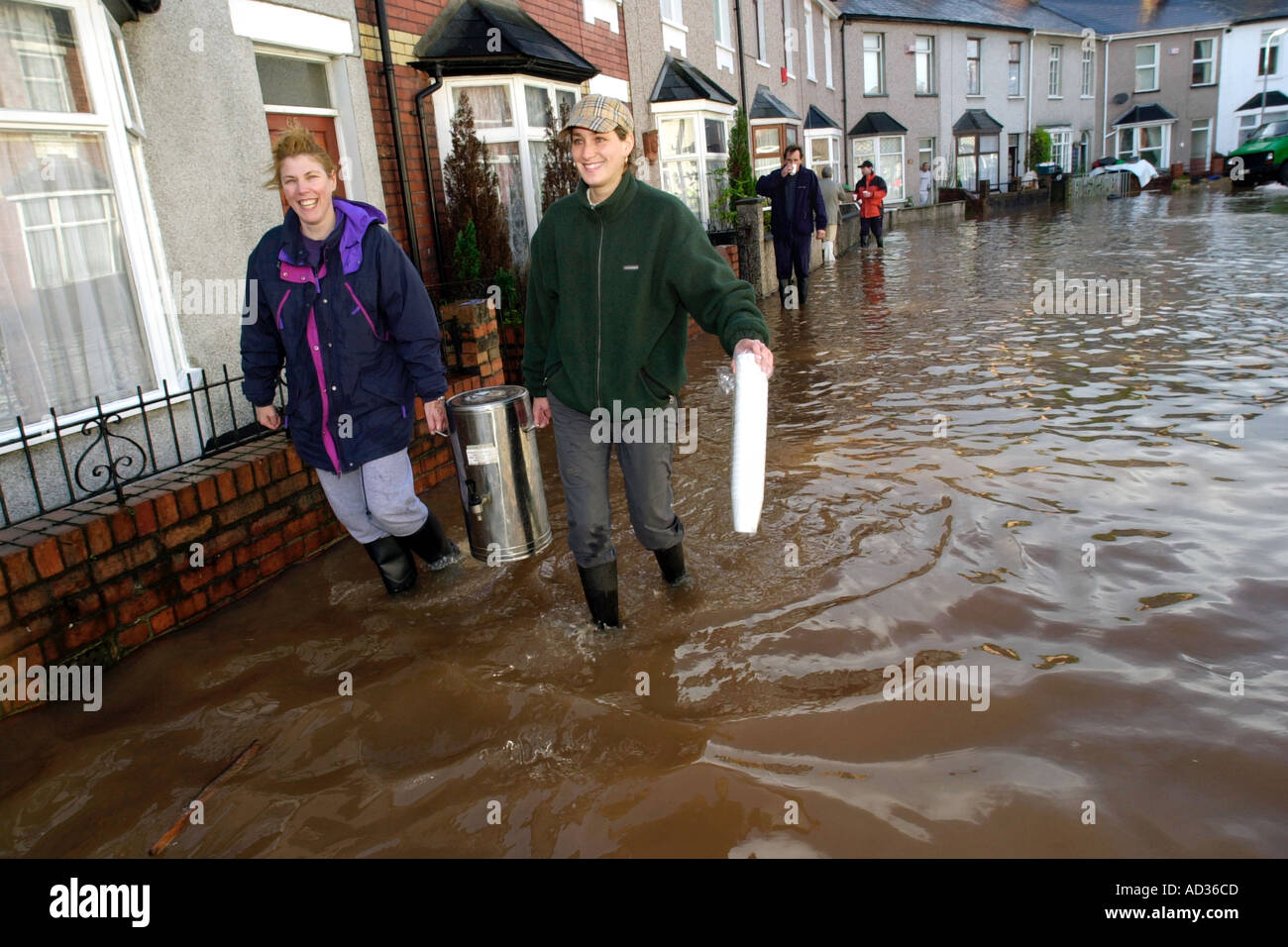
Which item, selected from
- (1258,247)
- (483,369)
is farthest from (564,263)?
(1258,247)

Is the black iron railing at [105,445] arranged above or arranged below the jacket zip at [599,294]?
below

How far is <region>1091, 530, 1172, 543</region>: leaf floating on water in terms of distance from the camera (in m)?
4.39

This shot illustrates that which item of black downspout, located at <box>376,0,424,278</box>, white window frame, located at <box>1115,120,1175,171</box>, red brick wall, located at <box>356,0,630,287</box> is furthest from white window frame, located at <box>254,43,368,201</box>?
white window frame, located at <box>1115,120,1175,171</box>

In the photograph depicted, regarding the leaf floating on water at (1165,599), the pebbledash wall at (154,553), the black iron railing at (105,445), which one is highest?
the black iron railing at (105,445)

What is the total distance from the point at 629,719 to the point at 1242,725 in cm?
201

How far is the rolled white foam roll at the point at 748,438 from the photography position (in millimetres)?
3439

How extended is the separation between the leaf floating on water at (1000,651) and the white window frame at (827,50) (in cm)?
3221

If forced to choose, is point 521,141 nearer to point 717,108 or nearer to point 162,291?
point 162,291

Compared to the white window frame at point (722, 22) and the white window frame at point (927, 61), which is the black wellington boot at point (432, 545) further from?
the white window frame at point (927, 61)

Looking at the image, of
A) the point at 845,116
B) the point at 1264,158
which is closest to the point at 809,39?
the point at 845,116

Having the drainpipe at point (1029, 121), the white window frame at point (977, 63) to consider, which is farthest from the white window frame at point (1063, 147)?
the white window frame at point (977, 63)

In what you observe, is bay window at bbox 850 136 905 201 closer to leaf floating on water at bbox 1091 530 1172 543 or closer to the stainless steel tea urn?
leaf floating on water at bbox 1091 530 1172 543

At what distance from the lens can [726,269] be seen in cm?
365

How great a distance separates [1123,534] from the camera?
4.44 m
